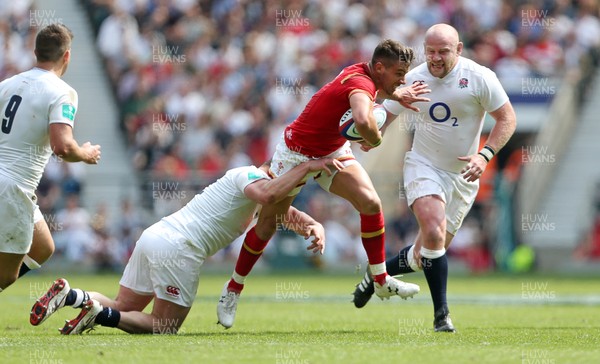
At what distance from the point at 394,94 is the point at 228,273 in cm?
1151

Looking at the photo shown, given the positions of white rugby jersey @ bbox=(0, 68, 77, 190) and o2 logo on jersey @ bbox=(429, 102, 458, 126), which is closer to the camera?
white rugby jersey @ bbox=(0, 68, 77, 190)

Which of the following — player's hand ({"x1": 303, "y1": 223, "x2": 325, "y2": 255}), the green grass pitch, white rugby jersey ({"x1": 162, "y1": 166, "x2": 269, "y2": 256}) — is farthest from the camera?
white rugby jersey ({"x1": 162, "y1": 166, "x2": 269, "y2": 256})

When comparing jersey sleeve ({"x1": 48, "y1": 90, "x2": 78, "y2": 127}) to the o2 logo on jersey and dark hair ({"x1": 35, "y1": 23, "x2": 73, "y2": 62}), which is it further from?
the o2 logo on jersey

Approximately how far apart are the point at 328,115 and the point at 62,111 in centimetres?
220

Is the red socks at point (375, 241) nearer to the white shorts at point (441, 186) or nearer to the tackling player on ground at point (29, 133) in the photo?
the white shorts at point (441, 186)

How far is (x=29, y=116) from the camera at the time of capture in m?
8.73

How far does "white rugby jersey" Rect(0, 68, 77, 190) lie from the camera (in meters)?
8.63

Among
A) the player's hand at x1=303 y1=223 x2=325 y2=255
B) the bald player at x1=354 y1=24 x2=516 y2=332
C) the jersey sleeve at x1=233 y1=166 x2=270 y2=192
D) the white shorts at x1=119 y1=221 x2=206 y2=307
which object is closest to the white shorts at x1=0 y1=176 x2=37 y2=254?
the white shorts at x1=119 y1=221 x2=206 y2=307

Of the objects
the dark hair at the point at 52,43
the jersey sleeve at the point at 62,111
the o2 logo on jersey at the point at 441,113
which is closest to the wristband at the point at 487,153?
the o2 logo on jersey at the point at 441,113

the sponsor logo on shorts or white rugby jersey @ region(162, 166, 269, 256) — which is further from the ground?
white rugby jersey @ region(162, 166, 269, 256)

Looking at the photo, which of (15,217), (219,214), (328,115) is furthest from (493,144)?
(15,217)

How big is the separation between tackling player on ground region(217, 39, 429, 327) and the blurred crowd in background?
37.3ft

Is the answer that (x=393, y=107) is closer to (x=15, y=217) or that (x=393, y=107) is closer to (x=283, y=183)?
(x=283, y=183)

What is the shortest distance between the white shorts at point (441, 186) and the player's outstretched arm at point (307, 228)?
4.11ft
